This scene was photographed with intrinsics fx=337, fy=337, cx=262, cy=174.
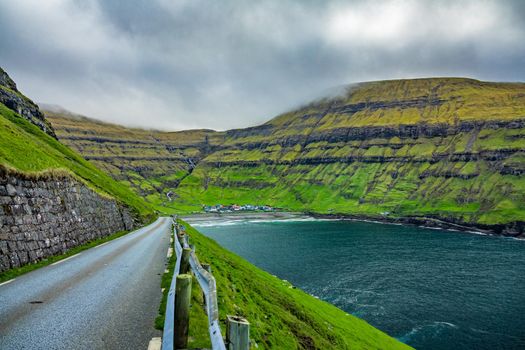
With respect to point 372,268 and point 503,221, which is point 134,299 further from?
point 503,221

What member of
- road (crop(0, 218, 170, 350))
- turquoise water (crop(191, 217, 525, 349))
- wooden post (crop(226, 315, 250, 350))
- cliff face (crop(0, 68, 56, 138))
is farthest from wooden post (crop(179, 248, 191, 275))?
cliff face (crop(0, 68, 56, 138))

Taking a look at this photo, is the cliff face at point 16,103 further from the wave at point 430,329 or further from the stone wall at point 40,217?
the wave at point 430,329

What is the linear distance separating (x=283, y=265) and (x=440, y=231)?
4660 inches

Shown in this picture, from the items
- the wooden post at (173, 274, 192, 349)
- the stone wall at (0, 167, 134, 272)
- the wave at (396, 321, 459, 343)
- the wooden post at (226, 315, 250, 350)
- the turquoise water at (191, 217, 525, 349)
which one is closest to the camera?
the wooden post at (226, 315, 250, 350)

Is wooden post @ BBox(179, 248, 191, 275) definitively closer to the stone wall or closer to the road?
the road

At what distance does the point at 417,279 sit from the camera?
85.8 m

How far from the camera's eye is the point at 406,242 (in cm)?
14175

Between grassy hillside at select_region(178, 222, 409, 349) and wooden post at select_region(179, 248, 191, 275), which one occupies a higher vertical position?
wooden post at select_region(179, 248, 191, 275)

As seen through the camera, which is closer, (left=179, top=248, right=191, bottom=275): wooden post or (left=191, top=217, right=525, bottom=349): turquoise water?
(left=179, top=248, right=191, bottom=275): wooden post

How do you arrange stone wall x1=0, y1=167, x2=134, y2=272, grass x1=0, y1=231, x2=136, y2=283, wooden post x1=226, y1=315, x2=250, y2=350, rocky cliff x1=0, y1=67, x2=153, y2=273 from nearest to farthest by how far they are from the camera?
wooden post x1=226, y1=315, x2=250, y2=350, grass x1=0, y1=231, x2=136, y2=283, stone wall x1=0, y1=167, x2=134, y2=272, rocky cliff x1=0, y1=67, x2=153, y2=273

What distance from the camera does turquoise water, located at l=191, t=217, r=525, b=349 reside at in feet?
186

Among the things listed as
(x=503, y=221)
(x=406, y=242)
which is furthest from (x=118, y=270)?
(x=503, y=221)

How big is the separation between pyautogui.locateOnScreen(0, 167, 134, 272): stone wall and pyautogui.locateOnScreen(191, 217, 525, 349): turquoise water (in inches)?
1942

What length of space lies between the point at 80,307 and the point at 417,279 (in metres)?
88.4
